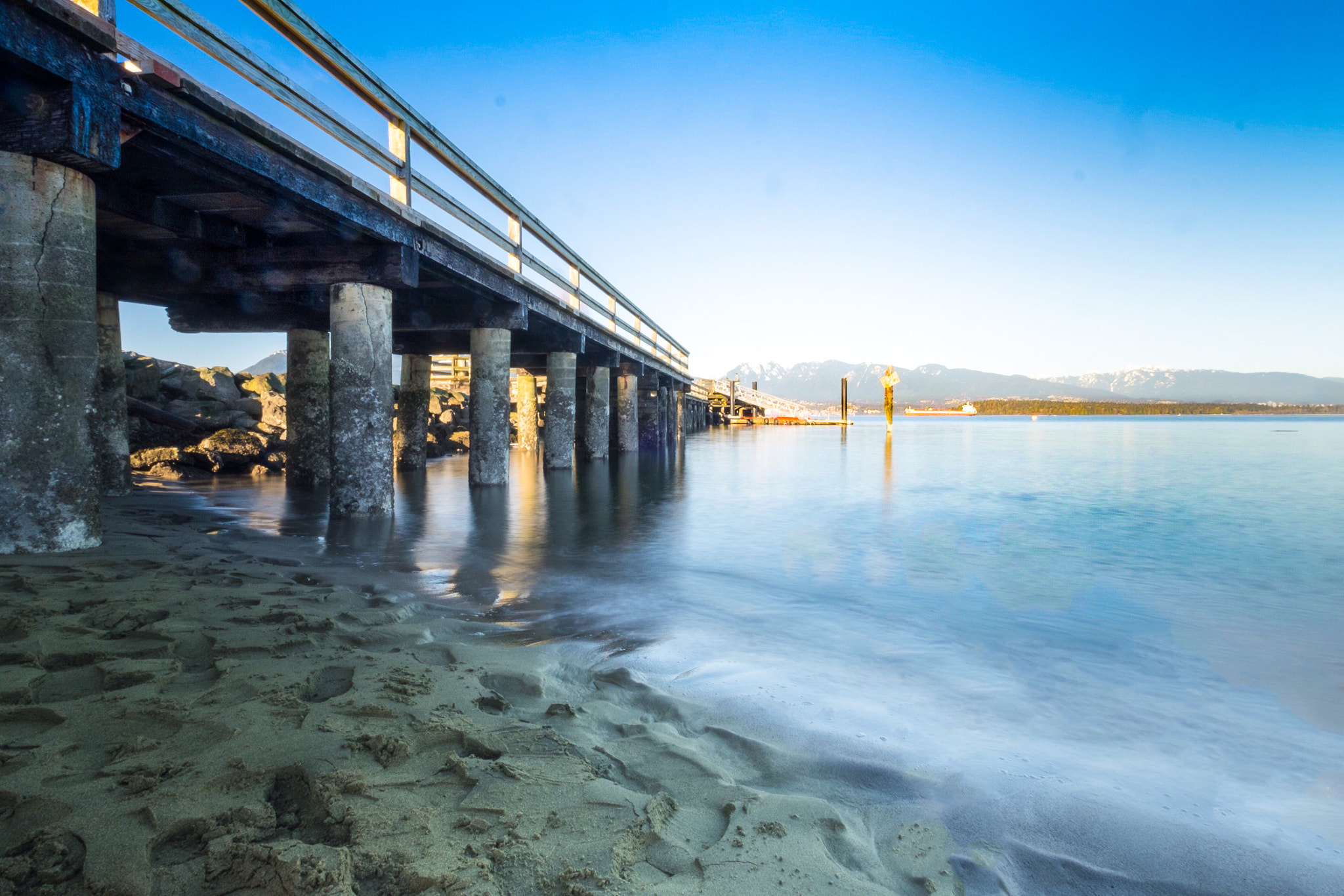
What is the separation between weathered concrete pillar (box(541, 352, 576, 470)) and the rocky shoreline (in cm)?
599

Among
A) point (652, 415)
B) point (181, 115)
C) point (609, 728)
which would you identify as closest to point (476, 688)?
point (609, 728)

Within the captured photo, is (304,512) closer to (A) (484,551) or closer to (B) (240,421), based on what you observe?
(A) (484,551)

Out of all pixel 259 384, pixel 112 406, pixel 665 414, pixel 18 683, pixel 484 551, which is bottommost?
pixel 484 551

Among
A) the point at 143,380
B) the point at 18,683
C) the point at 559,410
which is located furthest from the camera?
the point at 559,410

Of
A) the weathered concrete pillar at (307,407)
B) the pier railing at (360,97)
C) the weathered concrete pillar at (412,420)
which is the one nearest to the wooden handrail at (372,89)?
the pier railing at (360,97)

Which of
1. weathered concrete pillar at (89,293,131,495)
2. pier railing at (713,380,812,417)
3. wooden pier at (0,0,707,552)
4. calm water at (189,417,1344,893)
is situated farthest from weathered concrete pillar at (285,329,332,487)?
pier railing at (713,380,812,417)

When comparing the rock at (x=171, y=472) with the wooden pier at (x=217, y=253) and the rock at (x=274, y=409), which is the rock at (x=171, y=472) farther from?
the rock at (x=274, y=409)

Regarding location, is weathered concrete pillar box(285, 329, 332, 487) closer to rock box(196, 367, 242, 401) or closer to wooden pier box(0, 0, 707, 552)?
wooden pier box(0, 0, 707, 552)

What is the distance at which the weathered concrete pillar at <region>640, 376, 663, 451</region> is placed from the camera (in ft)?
95.5

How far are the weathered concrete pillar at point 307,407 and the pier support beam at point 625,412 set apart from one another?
12847 millimetres

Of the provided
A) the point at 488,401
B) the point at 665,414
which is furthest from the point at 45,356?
the point at 665,414

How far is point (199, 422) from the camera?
591 inches

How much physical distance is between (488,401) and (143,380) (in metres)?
8.75

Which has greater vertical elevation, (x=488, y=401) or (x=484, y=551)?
(x=488, y=401)
